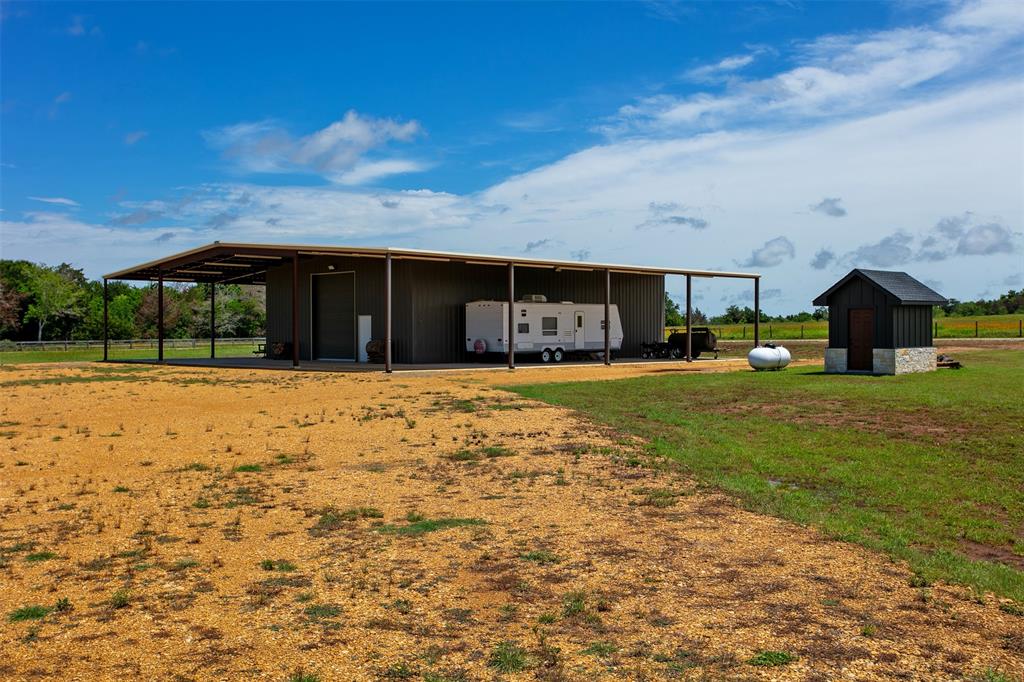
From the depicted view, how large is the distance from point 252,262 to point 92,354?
17.8 meters

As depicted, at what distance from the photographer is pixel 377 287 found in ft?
100

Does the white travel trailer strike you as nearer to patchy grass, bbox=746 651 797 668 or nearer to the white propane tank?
the white propane tank

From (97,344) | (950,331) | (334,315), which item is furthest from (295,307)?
(950,331)

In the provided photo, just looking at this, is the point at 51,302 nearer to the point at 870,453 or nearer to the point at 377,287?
the point at 377,287

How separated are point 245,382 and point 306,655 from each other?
61.5 ft

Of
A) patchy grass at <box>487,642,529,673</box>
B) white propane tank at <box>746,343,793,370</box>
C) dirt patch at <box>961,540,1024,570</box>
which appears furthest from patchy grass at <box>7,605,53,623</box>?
white propane tank at <box>746,343,793,370</box>

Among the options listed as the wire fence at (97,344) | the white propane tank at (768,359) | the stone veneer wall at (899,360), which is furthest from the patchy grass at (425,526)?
the wire fence at (97,344)

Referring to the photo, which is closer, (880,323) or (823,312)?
(880,323)

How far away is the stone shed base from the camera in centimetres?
2258

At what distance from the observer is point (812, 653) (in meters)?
4.88

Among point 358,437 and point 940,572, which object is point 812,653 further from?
point 358,437

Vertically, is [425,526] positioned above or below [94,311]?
below

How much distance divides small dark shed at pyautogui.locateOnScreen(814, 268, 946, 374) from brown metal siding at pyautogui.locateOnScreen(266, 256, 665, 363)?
13.2 metres

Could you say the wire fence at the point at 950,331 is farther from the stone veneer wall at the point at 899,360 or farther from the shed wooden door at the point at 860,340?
the stone veneer wall at the point at 899,360
